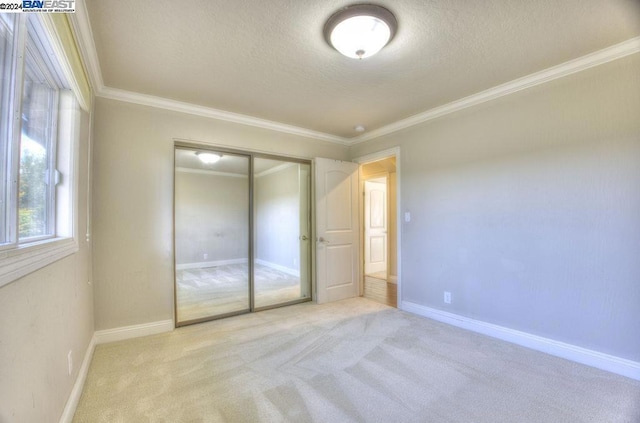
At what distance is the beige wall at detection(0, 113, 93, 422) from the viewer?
103 cm

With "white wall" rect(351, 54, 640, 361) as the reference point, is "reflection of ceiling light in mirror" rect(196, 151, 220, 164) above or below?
above

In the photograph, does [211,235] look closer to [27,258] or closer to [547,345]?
[27,258]

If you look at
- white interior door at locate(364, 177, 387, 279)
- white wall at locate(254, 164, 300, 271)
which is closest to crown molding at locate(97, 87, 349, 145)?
white wall at locate(254, 164, 300, 271)

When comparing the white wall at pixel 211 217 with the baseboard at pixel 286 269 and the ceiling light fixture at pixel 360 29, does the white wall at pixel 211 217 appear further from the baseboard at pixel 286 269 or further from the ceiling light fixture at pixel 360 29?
the ceiling light fixture at pixel 360 29

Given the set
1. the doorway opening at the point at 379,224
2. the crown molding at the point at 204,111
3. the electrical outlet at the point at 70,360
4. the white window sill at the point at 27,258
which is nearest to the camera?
the white window sill at the point at 27,258

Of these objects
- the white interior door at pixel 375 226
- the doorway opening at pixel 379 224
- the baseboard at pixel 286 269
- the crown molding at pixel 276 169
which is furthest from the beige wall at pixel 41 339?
the white interior door at pixel 375 226

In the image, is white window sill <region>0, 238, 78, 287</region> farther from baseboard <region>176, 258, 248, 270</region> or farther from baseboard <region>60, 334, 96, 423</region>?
baseboard <region>176, 258, 248, 270</region>

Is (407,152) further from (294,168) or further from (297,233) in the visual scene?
(297,233)

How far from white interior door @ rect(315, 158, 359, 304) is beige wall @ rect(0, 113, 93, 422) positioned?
8.82ft

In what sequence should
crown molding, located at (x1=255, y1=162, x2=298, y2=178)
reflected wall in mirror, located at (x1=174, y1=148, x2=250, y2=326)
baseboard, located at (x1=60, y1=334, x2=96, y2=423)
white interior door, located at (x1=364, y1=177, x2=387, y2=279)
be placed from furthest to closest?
1. white interior door, located at (x1=364, y1=177, x2=387, y2=279)
2. crown molding, located at (x1=255, y1=162, x2=298, y2=178)
3. reflected wall in mirror, located at (x1=174, y1=148, x2=250, y2=326)
4. baseboard, located at (x1=60, y1=334, x2=96, y2=423)

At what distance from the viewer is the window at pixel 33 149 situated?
3.57ft

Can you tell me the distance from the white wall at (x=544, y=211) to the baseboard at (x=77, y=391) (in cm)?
334

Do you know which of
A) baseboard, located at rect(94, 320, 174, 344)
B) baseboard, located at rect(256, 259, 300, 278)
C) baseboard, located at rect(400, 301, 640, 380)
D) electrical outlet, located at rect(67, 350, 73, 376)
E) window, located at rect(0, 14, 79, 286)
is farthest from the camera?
baseboard, located at rect(256, 259, 300, 278)

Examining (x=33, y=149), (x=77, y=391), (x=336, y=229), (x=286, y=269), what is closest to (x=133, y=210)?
(x=33, y=149)
